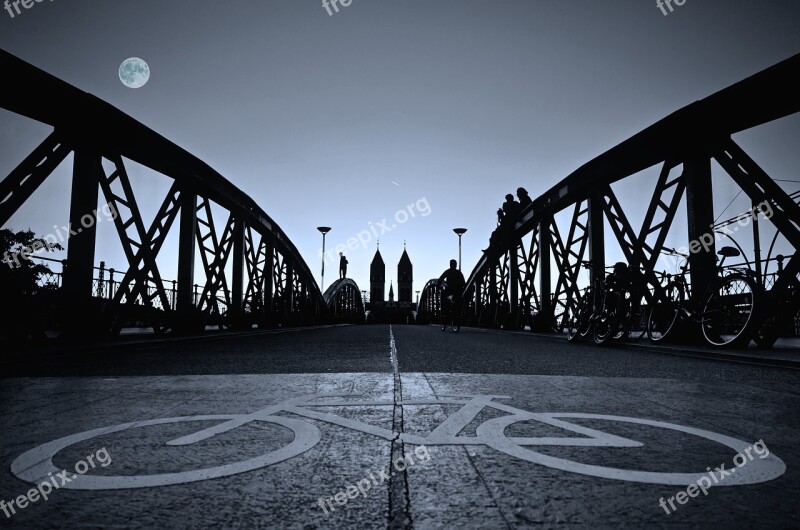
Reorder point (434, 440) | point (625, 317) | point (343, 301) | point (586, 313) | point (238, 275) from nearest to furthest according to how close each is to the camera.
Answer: point (434, 440), point (625, 317), point (586, 313), point (238, 275), point (343, 301)

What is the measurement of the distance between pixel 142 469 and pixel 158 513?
1.51ft

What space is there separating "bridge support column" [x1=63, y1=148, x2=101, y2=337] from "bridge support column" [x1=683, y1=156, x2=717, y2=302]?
10.2 m

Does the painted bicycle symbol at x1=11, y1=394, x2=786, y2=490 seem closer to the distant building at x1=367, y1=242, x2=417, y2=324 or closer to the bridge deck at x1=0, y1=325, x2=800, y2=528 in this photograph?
the bridge deck at x1=0, y1=325, x2=800, y2=528

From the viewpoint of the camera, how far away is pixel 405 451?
80.2 inches

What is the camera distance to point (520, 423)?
8.46ft

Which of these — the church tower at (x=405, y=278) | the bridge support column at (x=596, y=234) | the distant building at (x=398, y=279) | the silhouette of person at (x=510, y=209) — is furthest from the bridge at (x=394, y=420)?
the church tower at (x=405, y=278)

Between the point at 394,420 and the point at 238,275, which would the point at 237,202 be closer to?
the point at 238,275

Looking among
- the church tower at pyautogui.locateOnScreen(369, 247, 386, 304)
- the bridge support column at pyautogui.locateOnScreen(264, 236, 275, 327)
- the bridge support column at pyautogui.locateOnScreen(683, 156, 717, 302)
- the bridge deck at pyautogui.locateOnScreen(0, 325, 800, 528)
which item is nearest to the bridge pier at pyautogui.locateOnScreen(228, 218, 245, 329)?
the bridge support column at pyautogui.locateOnScreen(264, 236, 275, 327)

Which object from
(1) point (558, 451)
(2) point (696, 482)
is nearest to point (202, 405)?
(1) point (558, 451)

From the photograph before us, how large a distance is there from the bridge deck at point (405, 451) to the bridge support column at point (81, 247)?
5320 mm

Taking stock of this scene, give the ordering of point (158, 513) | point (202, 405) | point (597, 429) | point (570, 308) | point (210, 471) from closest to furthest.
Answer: point (158, 513) → point (210, 471) → point (597, 429) → point (202, 405) → point (570, 308)

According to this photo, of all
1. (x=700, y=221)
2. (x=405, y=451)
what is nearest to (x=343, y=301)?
(x=700, y=221)

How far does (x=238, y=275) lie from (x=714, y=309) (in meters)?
13.9

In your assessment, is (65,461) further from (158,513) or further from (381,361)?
(381,361)
